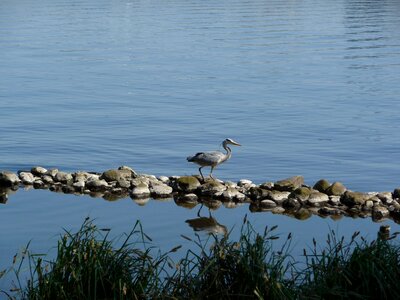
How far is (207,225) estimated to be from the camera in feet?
66.6

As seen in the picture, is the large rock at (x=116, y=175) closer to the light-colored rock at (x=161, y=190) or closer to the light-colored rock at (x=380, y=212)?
the light-colored rock at (x=161, y=190)

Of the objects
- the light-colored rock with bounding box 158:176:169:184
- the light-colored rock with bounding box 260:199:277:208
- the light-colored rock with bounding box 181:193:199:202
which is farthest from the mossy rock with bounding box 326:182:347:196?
the light-colored rock with bounding box 158:176:169:184

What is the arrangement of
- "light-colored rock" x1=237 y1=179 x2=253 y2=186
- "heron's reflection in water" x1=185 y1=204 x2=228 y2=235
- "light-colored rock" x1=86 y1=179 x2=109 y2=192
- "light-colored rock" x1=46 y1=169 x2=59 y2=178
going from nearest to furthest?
"heron's reflection in water" x1=185 y1=204 x2=228 y2=235
"light-colored rock" x1=237 y1=179 x2=253 y2=186
"light-colored rock" x1=86 y1=179 x2=109 y2=192
"light-colored rock" x1=46 y1=169 x2=59 y2=178

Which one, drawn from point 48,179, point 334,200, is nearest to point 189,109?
point 48,179

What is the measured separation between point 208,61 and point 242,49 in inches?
226

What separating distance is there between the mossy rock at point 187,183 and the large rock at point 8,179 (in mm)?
3678

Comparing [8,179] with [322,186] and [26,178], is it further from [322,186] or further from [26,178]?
[322,186]

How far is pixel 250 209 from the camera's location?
2142 cm

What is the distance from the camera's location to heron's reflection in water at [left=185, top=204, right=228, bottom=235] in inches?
784

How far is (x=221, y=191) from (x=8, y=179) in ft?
16.0

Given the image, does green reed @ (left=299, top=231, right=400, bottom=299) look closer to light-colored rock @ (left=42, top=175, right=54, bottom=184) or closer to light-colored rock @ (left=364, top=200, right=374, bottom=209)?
light-colored rock @ (left=364, top=200, right=374, bottom=209)

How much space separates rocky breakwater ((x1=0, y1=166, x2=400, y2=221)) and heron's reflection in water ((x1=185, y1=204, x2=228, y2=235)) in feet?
3.09

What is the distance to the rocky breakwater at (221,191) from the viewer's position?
21297 mm

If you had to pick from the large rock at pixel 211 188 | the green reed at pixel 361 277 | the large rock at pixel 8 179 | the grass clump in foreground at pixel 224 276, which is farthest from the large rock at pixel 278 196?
the green reed at pixel 361 277
